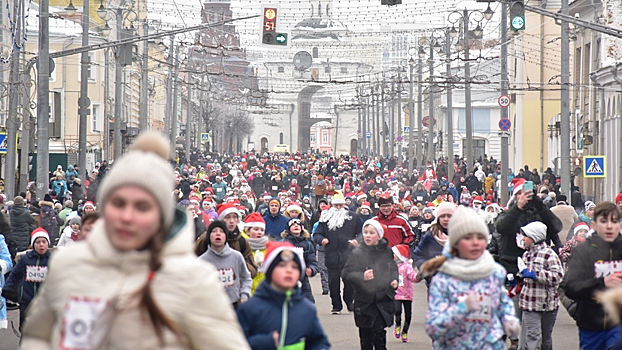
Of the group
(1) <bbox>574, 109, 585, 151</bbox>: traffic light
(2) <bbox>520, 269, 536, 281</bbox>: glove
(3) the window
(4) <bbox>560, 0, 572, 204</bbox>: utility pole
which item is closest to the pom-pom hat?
(2) <bbox>520, 269, 536, 281</bbox>: glove

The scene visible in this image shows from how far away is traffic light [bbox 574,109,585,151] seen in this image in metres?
42.0

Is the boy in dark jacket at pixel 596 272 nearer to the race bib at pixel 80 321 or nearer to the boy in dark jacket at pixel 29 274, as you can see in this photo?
the boy in dark jacket at pixel 29 274

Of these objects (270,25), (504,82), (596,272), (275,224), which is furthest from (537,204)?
(504,82)

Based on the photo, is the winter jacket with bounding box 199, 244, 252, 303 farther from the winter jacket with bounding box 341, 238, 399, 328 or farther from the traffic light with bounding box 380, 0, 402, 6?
the traffic light with bounding box 380, 0, 402, 6

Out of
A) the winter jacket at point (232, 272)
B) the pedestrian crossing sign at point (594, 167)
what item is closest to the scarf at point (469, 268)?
the winter jacket at point (232, 272)

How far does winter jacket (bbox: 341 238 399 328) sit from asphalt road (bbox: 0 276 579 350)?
1.73 metres

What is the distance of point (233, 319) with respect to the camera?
3.78m

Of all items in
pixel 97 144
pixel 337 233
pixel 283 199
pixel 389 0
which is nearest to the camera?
pixel 337 233

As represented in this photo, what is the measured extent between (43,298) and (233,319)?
63 cm

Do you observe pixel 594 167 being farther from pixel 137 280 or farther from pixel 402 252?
pixel 137 280

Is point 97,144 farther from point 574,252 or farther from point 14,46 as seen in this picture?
point 574,252

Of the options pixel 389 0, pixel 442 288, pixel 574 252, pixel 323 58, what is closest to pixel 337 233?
pixel 389 0

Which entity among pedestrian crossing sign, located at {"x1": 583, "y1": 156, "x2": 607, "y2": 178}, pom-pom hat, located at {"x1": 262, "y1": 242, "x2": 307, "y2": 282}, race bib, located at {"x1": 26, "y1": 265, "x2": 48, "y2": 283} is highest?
pedestrian crossing sign, located at {"x1": 583, "y1": 156, "x2": 607, "y2": 178}

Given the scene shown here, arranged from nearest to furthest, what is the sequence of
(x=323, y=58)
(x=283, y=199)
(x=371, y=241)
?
(x=371, y=241), (x=283, y=199), (x=323, y=58)
